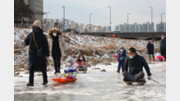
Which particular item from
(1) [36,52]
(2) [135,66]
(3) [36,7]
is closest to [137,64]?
(2) [135,66]

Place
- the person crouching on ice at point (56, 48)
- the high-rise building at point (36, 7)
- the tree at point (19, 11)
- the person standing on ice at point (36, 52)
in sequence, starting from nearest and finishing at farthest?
1. the person standing on ice at point (36, 52)
2. the person crouching on ice at point (56, 48)
3. the tree at point (19, 11)
4. the high-rise building at point (36, 7)

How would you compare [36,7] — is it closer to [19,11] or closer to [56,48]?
[19,11]

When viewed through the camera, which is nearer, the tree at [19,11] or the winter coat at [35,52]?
the winter coat at [35,52]

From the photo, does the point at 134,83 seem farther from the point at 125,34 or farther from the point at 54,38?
the point at 125,34

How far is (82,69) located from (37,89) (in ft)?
14.9

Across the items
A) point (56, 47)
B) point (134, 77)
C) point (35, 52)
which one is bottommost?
point (134, 77)

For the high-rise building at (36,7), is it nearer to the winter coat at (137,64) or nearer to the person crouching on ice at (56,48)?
the person crouching on ice at (56,48)

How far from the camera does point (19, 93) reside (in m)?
6.22

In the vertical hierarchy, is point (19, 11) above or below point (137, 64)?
above

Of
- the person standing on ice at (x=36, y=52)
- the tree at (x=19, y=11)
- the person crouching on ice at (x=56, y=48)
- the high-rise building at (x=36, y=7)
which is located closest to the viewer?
the person standing on ice at (x=36, y=52)

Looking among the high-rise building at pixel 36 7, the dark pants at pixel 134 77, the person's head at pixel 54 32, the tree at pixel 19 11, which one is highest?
the high-rise building at pixel 36 7

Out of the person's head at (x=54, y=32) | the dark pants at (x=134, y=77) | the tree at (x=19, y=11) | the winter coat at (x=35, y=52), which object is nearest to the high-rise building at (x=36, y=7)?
the tree at (x=19, y=11)

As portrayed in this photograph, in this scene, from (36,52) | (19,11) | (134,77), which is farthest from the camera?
(19,11)
